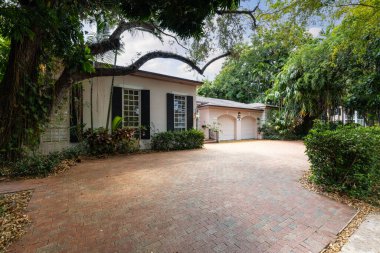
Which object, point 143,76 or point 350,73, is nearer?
point 143,76

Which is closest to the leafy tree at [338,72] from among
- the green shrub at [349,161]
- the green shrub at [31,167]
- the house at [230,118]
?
A: the house at [230,118]

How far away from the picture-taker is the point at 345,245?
236cm

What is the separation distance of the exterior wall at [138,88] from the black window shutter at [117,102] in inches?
9.6

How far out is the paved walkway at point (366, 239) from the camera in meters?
2.29

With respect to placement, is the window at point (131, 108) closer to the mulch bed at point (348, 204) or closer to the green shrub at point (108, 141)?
the green shrub at point (108, 141)

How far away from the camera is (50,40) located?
3.90m

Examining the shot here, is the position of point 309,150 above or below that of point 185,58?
below

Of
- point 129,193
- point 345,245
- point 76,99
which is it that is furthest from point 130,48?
point 345,245

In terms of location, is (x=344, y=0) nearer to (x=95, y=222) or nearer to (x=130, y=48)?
(x=130, y=48)

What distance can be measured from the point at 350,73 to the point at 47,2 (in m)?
12.5

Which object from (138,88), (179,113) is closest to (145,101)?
(138,88)

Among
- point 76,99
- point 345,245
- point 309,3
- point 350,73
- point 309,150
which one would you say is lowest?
point 345,245

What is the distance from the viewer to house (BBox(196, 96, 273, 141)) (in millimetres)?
13984

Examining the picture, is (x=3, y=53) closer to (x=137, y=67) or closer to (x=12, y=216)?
(x=137, y=67)
